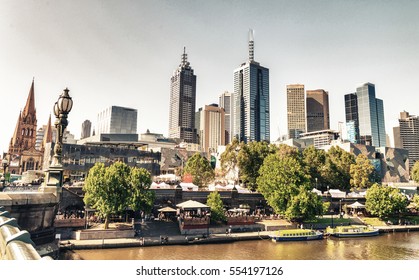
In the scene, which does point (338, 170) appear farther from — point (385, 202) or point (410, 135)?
point (410, 135)

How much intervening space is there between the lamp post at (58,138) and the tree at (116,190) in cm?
1803

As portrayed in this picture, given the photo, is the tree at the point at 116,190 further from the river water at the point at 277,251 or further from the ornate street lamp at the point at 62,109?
the ornate street lamp at the point at 62,109

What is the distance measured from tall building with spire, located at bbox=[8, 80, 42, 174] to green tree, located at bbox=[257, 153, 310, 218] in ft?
115

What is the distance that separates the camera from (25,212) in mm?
15023

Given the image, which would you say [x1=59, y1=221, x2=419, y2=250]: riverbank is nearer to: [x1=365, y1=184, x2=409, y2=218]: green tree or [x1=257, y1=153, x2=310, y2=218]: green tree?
[x1=257, y1=153, x2=310, y2=218]: green tree

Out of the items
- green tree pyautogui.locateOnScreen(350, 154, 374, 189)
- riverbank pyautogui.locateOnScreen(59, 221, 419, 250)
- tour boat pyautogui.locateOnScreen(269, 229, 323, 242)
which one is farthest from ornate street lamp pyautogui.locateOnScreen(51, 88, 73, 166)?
green tree pyautogui.locateOnScreen(350, 154, 374, 189)

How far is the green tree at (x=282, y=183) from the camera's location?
45.1 m

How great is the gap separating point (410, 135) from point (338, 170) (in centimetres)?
14080

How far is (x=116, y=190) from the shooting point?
36.2m

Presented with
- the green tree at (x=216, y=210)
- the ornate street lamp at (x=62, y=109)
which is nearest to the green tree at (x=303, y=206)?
the green tree at (x=216, y=210)

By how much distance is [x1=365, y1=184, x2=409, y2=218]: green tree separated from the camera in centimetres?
5106

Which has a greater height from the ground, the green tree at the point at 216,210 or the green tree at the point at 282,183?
the green tree at the point at 282,183
